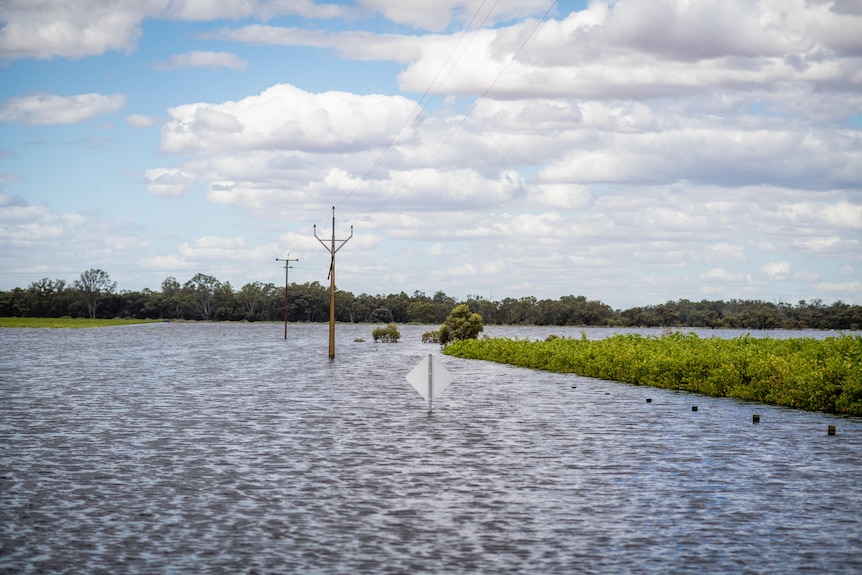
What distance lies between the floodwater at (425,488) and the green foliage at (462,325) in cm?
6171

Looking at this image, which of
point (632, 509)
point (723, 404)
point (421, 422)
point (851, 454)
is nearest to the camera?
point (632, 509)

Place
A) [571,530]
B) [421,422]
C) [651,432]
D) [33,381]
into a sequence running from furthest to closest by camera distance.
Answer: [33,381]
[421,422]
[651,432]
[571,530]

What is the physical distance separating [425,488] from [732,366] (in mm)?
31063

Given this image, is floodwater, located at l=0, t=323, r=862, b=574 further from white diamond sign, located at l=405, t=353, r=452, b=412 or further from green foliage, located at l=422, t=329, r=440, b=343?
green foliage, located at l=422, t=329, r=440, b=343

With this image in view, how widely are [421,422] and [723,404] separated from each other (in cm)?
1546

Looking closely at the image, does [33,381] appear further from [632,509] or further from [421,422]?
[632,509]

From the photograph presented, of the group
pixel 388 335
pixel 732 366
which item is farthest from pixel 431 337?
pixel 732 366

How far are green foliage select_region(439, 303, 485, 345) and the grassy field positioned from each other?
26.0 metres

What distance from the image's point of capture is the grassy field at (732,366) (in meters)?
37.7

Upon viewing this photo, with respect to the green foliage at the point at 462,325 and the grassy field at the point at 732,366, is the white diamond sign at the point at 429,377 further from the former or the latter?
the green foliage at the point at 462,325

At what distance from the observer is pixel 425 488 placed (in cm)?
1808

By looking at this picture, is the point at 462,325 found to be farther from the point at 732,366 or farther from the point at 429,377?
the point at 429,377

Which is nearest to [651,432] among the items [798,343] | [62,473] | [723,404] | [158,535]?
[723,404]

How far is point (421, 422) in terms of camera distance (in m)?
31.5
